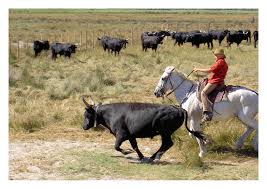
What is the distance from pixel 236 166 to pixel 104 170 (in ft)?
8.11

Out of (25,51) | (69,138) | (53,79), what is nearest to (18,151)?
(69,138)

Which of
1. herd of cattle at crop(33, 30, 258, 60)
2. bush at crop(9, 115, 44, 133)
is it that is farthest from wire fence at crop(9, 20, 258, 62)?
bush at crop(9, 115, 44, 133)

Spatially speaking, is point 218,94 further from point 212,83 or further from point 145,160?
point 145,160

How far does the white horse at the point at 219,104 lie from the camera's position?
1015cm

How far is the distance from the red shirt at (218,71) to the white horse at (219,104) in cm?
38

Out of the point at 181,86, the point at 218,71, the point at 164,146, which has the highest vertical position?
the point at 218,71

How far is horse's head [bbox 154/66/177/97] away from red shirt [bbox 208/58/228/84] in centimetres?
105

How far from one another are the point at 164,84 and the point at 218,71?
1.34 metres

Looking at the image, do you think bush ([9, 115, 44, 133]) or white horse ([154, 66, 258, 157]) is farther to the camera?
bush ([9, 115, 44, 133])

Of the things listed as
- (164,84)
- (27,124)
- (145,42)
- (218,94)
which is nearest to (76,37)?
(145,42)

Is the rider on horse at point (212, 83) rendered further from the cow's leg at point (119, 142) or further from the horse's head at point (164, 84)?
the cow's leg at point (119, 142)

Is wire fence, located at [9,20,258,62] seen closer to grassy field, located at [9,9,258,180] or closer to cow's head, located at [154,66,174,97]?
grassy field, located at [9,9,258,180]

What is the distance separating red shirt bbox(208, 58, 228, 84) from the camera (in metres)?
10.1

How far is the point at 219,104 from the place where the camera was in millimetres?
10227
